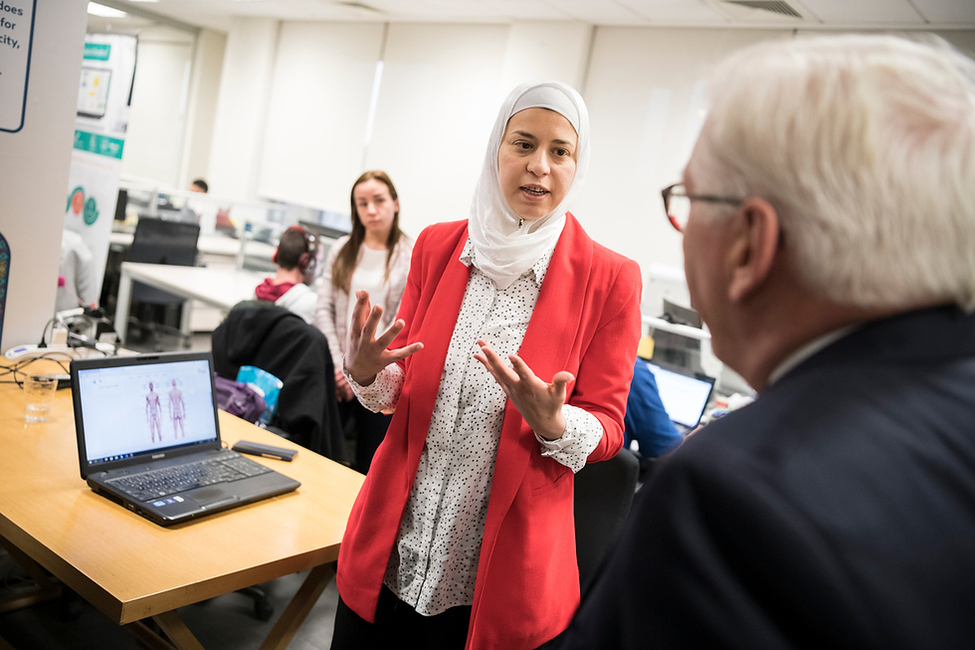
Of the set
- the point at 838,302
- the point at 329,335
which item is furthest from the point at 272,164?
the point at 838,302

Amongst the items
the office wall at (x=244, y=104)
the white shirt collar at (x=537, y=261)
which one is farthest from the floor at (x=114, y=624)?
the office wall at (x=244, y=104)

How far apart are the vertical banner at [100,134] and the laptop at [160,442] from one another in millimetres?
2581

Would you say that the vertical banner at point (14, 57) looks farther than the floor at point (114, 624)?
Yes

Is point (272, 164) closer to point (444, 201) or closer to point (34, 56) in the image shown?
point (444, 201)

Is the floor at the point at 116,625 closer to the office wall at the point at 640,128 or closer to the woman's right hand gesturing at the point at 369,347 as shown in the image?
the woman's right hand gesturing at the point at 369,347

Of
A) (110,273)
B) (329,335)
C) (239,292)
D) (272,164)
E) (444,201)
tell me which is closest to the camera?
(329,335)

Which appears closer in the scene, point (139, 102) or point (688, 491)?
point (688, 491)

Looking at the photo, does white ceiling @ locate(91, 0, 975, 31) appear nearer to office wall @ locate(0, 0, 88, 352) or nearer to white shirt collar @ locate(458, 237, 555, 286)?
office wall @ locate(0, 0, 88, 352)

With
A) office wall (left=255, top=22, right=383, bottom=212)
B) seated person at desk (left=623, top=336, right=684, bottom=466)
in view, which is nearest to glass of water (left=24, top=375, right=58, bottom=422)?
seated person at desk (left=623, top=336, right=684, bottom=466)

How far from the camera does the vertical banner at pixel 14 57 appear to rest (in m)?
2.25

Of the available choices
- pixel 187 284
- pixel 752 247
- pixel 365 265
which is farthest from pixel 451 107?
pixel 752 247

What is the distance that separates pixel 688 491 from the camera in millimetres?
449

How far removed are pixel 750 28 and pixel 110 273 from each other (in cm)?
551

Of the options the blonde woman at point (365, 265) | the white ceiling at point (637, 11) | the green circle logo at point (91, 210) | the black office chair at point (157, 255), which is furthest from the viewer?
the black office chair at point (157, 255)
